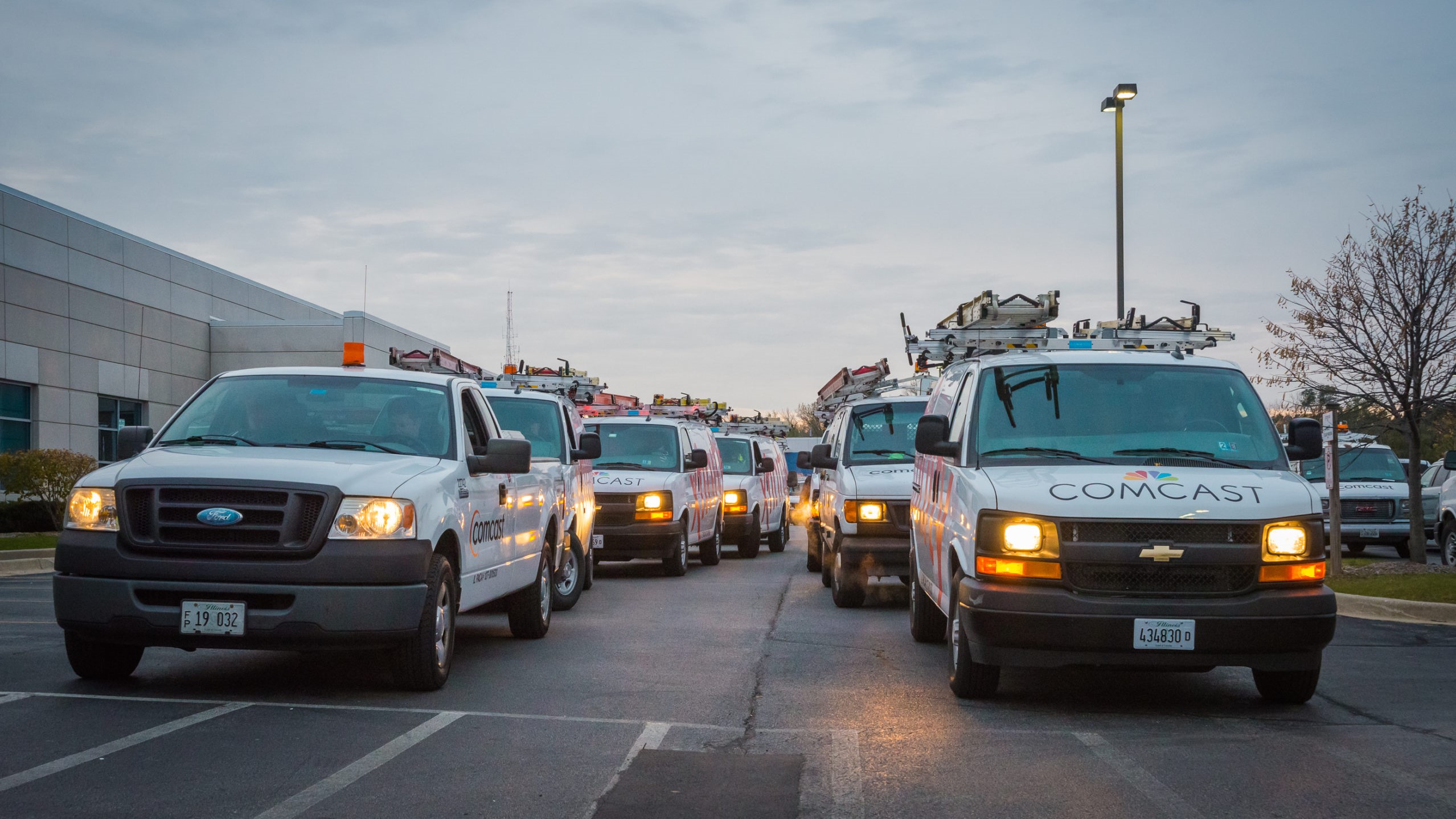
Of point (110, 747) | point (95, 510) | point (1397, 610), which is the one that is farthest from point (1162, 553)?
point (1397, 610)

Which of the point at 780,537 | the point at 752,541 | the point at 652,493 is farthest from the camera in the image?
the point at 780,537

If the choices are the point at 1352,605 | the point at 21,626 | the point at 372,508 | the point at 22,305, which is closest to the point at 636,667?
the point at 372,508

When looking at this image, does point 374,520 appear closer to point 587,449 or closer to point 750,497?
point 587,449

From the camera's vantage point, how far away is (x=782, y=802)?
553 cm

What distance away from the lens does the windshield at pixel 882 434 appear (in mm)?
14216

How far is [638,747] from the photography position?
657 centimetres

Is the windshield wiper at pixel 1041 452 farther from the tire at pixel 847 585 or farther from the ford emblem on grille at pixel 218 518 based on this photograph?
the tire at pixel 847 585

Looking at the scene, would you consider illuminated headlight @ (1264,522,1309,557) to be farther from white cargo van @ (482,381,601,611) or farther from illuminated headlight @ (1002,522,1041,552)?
white cargo van @ (482,381,601,611)

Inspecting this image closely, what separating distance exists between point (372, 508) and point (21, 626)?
199 inches

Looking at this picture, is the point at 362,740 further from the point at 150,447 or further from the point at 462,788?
the point at 150,447

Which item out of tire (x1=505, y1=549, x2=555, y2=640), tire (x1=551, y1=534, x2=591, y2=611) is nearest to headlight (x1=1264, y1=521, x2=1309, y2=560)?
tire (x1=505, y1=549, x2=555, y2=640)

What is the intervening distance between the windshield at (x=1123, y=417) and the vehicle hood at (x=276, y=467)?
11.5 feet

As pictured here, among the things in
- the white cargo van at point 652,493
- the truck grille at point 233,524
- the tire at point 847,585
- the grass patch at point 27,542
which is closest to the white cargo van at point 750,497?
the white cargo van at point 652,493

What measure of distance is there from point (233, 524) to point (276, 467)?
0.42 meters
